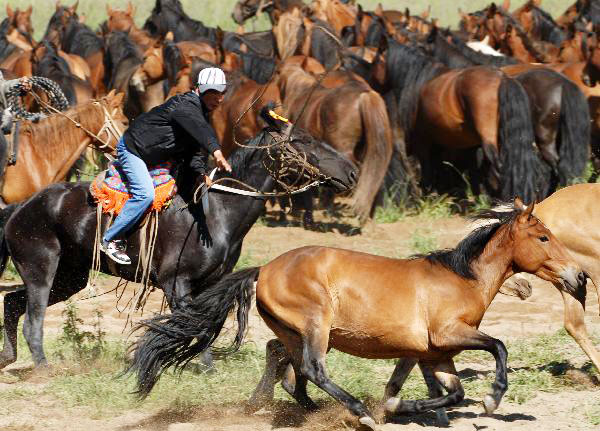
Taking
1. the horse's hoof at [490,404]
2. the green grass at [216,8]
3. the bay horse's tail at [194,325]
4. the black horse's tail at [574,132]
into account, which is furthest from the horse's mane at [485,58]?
the green grass at [216,8]

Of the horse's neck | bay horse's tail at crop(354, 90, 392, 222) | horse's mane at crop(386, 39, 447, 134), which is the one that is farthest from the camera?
horse's mane at crop(386, 39, 447, 134)

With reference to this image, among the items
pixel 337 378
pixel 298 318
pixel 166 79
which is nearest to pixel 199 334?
pixel 298 318

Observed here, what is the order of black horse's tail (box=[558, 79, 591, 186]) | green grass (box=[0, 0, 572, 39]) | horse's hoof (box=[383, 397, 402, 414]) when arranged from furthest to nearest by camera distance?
green grass (box=[0, 0, 572, 39]) → black horse's tail (box=[558, 79, 591, 186]) → horse's hoof (box=[383, 397, 402, 414])

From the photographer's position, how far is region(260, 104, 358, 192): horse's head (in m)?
7.18

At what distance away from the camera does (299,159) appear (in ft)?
23.5

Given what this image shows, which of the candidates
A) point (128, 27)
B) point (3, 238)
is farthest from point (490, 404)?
point (128, 27)

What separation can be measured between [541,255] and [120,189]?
9.04 feet

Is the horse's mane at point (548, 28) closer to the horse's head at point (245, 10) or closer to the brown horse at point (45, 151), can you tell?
the horse's head at point (245, 10)

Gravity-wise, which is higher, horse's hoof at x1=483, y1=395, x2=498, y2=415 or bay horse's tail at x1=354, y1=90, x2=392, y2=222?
horse's hoof at x1=483, y1=395, x2=498, y2=415

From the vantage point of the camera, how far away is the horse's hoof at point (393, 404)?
5.76 metres

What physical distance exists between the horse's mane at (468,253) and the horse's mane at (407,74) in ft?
27.6

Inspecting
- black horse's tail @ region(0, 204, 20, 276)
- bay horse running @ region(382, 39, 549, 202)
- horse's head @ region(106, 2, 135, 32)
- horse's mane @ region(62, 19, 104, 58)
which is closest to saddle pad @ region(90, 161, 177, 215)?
black horse's tail @ region(0, 204, 20, 276)

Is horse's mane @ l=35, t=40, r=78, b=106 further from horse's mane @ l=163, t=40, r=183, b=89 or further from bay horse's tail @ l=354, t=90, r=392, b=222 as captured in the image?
bay horse's tail @ l=354, t=90, r=392, b=222

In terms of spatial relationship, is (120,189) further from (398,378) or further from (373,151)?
(373,151)
